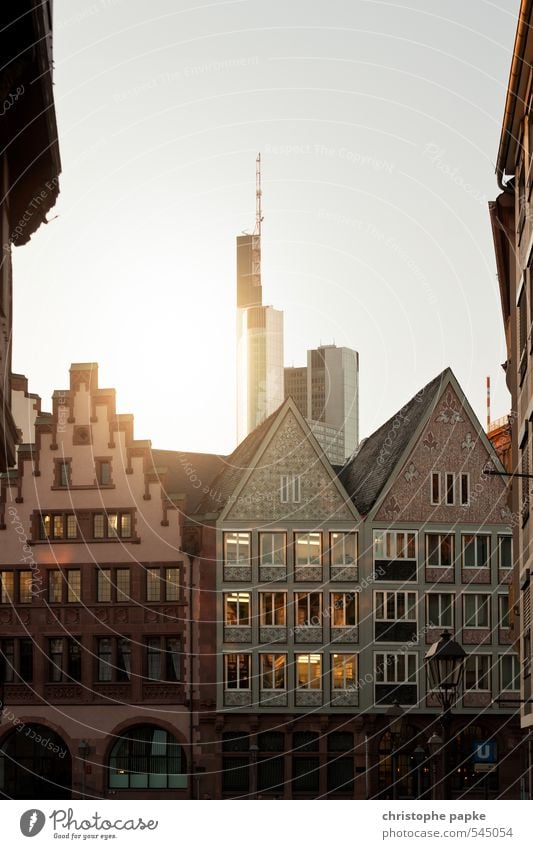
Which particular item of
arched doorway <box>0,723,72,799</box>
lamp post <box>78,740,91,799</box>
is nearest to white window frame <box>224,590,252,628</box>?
lamp post <box>78,740,91,799</box>

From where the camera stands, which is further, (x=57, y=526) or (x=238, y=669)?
(x=57, y=526)

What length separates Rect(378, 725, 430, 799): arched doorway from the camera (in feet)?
183

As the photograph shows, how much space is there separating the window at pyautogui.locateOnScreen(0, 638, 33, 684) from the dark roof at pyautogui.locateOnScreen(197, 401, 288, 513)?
847 cm

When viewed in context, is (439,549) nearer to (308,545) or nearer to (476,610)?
(476,610)

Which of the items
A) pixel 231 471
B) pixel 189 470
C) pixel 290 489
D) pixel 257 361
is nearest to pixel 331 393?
pixel 257 361

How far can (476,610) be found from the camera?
57688 millimetres

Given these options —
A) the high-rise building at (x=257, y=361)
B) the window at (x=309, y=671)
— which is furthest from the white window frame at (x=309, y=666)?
the high-rise building at (x=257, y=361)

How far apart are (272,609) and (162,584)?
4.22 metres

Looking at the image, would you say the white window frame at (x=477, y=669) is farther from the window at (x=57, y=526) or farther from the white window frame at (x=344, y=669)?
the window at (x=57, y=526)

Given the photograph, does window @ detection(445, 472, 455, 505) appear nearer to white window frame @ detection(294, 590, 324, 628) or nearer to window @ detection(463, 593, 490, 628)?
window @ detection(463, 593, 490, 628)

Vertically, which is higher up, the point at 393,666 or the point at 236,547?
the point at 236,547

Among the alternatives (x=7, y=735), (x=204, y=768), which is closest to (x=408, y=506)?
(x=204, y=768)

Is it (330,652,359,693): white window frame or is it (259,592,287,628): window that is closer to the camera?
(330,652,359,693): white window frame

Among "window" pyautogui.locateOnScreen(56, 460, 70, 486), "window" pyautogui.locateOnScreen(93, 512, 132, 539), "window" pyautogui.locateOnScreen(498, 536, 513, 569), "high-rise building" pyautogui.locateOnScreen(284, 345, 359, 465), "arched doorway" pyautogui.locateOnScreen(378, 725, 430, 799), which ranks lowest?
"arched doorway" pyautogui.locateOnScreen(378, 725, 430, 799)
